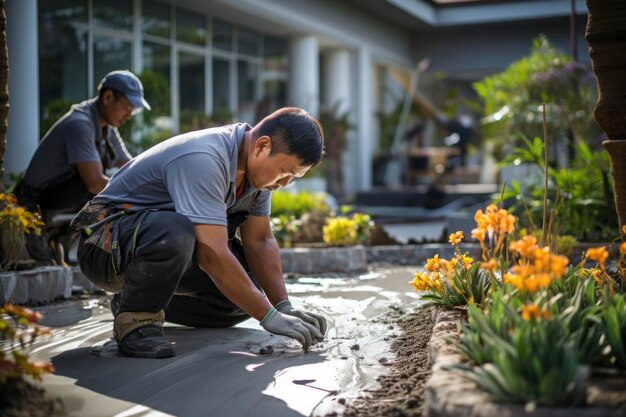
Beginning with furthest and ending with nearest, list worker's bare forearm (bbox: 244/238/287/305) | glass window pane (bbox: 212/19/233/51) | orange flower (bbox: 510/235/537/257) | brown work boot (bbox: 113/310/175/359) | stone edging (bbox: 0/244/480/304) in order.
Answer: glass window pane (bbox: 212/19/233/51), stone edging (bbox: 0/244/480/304), worker's bare forearm (bbox: 244/238/287/305), brown work boot (bbox: 113/310/175/359), orange flower (bbox: 510/235/537/257)

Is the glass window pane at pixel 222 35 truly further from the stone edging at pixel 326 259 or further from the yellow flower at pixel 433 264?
the yellow flower at pixel 433 264

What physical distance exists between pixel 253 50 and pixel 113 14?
14.0 feet

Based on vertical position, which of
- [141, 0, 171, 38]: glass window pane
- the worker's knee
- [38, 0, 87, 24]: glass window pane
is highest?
[141, 0, 171, 38]: glass window pane

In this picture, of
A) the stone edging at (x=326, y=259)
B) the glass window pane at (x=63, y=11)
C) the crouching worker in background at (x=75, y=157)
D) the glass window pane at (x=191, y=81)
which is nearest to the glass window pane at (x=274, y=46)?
the glass window pane at (x=191, y=81)

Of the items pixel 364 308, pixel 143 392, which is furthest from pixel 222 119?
pixel 143 392

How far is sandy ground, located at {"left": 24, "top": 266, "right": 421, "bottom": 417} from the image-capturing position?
251cm

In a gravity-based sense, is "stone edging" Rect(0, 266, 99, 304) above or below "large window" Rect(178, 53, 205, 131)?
below

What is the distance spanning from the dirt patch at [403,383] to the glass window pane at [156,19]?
891cm

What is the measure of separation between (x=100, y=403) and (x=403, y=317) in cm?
199

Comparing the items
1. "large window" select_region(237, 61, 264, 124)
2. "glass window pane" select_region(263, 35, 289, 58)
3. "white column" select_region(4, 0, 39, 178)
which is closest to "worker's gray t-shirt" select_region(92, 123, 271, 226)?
"white column" select_region(4, 0, 39, 178)

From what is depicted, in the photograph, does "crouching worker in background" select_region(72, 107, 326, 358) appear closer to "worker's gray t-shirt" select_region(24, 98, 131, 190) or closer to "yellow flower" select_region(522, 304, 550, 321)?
"yellow flower" select_region(522, 304, 550, 321)

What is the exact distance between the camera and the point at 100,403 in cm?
248

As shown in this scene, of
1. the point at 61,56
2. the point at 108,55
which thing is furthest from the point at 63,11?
the point at 108,55

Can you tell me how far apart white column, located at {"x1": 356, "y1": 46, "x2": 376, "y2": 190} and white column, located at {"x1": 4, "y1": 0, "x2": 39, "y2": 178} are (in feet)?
31.0
